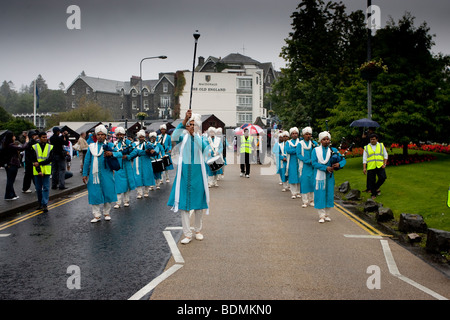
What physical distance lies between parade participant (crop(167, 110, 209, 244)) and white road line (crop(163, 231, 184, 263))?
27 centimetres

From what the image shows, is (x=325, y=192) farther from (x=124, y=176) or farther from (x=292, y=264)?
(x=124, y=176)

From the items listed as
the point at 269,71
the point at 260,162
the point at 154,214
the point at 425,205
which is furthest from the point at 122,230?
the point at 269,71

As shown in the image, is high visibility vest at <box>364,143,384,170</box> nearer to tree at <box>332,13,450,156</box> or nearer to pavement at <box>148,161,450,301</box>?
pavement at <box>148,161,450,301</box>

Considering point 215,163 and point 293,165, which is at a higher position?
point 215,163

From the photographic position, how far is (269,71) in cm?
9219

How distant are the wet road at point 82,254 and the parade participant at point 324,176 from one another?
3.29 metres

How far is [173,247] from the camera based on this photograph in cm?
722

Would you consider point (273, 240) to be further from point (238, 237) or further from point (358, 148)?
point (358, 148)

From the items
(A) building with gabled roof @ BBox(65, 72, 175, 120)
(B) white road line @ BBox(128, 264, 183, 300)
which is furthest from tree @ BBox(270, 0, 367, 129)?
(A) building with gabled roof @ BBox(65, 72, 175, 120)

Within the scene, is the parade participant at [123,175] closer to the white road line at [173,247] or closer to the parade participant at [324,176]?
the white road line at [173,247]

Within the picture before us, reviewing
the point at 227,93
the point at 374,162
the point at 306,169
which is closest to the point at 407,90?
the point at 374,162

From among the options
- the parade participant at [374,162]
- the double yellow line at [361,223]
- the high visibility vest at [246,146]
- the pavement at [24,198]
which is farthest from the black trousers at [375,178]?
the pavement at [24,198]

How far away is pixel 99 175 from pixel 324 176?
5.11 meters
